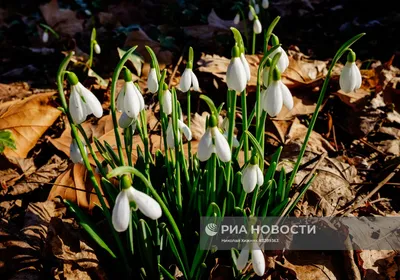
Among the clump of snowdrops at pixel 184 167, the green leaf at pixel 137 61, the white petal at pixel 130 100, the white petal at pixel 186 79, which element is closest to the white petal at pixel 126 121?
the clump of snowdrops at pixel 184 167

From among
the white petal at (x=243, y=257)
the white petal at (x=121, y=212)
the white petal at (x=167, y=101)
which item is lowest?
the white petal at (x=243, y=257)

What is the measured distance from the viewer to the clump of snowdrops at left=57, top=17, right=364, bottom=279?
1140 millimetres

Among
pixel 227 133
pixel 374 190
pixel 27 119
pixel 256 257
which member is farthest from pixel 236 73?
pixel 27 119

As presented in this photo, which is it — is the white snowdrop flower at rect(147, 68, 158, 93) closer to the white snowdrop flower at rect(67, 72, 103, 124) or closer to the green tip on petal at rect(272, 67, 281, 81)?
the white snowdrop flower at rect(67, 72, 103, 124)

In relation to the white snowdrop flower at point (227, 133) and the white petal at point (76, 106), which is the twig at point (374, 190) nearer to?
the white snowdrop flower at point (227, 133)

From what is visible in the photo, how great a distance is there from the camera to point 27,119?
7.38 feet

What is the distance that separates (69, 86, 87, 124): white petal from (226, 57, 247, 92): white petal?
38cm

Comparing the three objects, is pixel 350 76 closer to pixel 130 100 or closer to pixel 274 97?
pixel 274 97

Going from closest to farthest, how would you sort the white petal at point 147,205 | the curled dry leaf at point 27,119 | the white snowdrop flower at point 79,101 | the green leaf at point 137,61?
the white petal at point 147,205
the white snowdrop flower at point 79,101
the curled dry leaf at point 27,119
the green leaf at point 137,61

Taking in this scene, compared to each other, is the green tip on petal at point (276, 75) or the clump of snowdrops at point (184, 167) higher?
the green tip on petal at point (276, 75)

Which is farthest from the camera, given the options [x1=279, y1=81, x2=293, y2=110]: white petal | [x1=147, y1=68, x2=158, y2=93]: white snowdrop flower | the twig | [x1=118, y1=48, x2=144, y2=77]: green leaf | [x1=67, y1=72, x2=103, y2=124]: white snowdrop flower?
[x1=118, y1=48, x2=144, y2=77]: green leaf

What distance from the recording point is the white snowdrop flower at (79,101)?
110 centimetres

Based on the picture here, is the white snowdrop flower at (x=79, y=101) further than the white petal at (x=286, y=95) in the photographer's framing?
No

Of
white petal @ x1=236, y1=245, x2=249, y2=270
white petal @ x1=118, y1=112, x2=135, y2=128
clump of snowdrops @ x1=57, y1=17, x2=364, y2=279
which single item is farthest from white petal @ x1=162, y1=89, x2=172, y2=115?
white petal @ x1=236, y1=245, x2=249, y2=270
